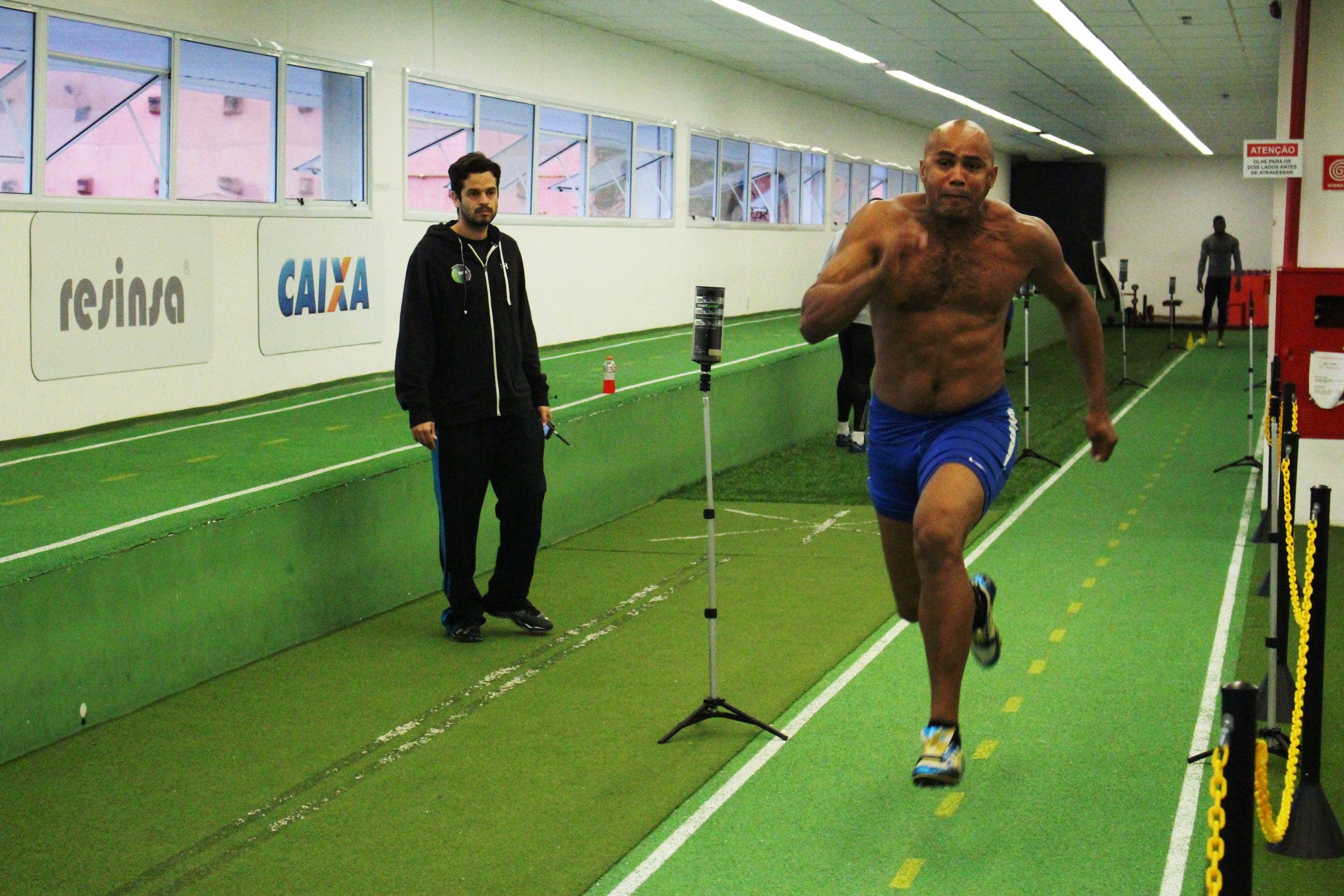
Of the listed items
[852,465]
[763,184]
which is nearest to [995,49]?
[763,184]

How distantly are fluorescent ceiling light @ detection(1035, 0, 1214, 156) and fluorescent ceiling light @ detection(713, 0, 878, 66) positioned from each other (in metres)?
2.43

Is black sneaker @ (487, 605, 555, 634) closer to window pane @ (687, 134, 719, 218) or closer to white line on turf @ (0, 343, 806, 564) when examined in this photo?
white line on turf @ (0, 343, 806, 564)

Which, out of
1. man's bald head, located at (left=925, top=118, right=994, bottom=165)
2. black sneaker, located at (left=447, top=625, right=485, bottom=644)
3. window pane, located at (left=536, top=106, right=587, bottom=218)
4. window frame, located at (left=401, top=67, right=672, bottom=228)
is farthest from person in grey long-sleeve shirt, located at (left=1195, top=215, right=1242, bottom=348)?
man's bald head, located at (left=925, top=118, right=994, bottom=165)

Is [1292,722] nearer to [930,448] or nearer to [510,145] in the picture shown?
[930,448]

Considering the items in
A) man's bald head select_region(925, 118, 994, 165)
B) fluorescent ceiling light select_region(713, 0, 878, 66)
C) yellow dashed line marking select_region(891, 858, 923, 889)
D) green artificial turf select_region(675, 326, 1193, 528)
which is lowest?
yellow dashed line marking select_region(891, 858, 923, 889)

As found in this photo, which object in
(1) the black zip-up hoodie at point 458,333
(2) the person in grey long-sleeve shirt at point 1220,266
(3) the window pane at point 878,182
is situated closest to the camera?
(1) the black zip-up hoodie at point 458,333

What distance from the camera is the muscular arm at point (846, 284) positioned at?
4.06 meters

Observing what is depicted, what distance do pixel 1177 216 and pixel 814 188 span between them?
1569 centimetres

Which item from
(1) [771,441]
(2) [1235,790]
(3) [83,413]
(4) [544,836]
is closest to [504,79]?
(1) [771,441]

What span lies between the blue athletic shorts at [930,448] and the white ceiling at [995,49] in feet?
31.8

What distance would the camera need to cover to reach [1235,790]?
219 cm

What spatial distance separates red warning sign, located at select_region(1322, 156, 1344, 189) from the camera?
925 cm

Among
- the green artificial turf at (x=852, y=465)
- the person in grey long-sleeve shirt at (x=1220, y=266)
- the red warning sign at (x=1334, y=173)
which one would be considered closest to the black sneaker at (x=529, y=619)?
the green artificial turf at (x=852, y=465)

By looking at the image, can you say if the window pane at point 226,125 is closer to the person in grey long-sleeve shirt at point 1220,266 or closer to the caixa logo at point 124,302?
the caixa logo at point 124,302
